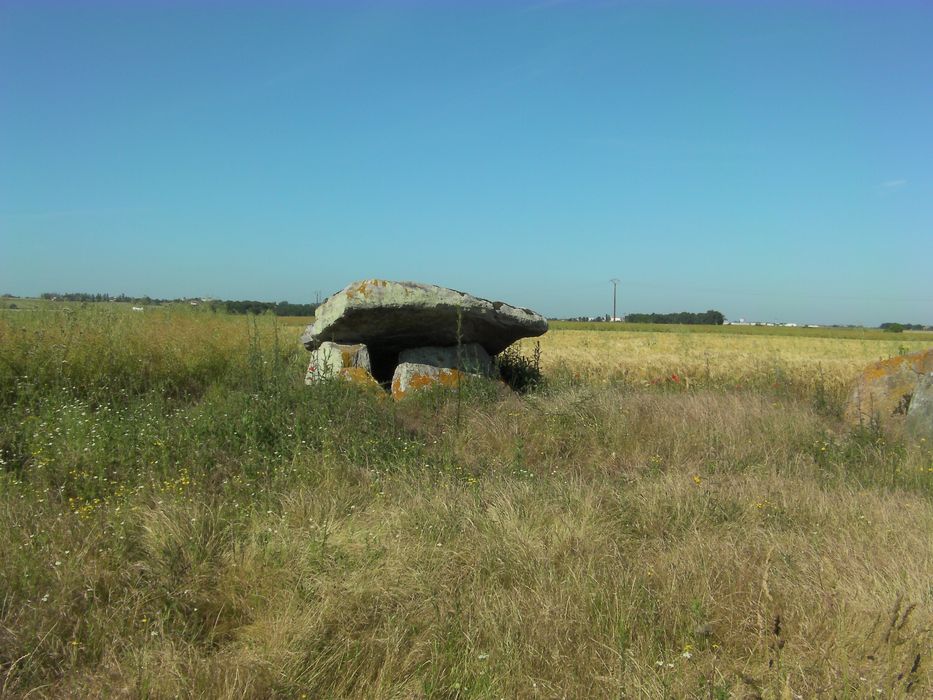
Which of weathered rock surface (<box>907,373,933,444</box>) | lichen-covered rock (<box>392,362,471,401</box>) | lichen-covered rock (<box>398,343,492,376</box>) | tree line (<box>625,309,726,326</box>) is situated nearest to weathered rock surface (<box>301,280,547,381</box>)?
lichen-covered rock (<box>398,343,492,376</box>)

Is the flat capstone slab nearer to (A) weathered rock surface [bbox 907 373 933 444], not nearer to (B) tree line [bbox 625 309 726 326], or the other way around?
(A) weathered rock surface [bbox 907 373 933 444]

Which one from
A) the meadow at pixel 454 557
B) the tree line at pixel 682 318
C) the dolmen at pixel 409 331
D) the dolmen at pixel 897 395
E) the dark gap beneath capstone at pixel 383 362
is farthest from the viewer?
the tree line at pixel 682 318

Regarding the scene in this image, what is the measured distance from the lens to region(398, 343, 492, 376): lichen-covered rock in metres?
8.98

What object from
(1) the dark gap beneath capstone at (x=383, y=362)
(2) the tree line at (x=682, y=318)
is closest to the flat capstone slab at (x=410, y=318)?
(1) the dark gap beneath capstone at (x=383, y=362)

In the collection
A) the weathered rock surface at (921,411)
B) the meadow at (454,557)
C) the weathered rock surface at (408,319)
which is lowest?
the meadow at (454,557)

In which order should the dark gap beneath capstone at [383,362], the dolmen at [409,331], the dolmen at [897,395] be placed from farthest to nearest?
the dark gap beneath capstone at [383,362], the dolmen at [409,331], the dolmen at [897,395]

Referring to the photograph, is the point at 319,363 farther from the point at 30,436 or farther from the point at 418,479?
the point at 418,479

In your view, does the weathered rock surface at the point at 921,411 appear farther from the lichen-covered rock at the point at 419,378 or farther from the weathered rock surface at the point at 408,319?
the lichen-covered rock at the point at 419,378

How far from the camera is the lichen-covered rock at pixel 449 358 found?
8984 millimetres

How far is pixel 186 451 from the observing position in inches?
199

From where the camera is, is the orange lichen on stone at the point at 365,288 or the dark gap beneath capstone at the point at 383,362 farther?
the dark gap beneath capstone at the point at 383,362

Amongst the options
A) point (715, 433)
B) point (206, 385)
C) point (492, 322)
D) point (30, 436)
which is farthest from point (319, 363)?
point (715, 433)

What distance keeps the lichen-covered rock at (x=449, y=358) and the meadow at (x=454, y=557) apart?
9.00 ft

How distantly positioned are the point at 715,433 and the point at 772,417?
3.03 feet
